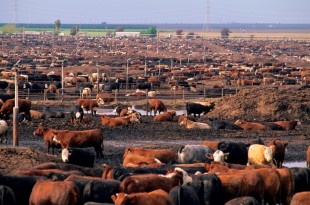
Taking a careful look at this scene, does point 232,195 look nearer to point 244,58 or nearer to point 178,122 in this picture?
point 178,122

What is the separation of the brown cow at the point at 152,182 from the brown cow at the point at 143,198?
36.3 inches

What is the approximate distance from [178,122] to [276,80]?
1003 inches

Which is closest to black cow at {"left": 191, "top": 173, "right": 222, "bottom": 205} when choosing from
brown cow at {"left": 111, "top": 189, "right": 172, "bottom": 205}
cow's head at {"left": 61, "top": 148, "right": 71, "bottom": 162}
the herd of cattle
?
the herd of cattle

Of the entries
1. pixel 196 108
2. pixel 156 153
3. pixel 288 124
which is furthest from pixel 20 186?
pixel 196 108

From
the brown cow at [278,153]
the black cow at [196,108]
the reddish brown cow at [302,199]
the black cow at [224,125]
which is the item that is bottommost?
the black cow at [196,108]

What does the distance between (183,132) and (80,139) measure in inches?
268

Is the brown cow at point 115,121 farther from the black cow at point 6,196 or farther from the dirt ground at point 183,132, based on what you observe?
the black cow at point 6,196

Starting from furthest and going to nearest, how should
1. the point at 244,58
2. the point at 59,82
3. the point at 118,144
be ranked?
1. the point at 244,58
2. the point at 59,82
3. the point at 118,144

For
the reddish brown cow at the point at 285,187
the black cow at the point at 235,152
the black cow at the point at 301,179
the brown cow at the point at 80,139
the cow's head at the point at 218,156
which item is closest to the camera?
the reddish brown cow at the point at 285,187

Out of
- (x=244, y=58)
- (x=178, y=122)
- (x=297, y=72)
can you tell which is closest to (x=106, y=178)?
(x=178, y=122)

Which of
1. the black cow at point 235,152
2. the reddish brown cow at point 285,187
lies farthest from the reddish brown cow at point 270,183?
the black cow at point 235,152

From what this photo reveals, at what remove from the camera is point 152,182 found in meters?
15.4

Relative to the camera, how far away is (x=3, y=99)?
120 feet

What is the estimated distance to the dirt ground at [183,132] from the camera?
2103 cm
